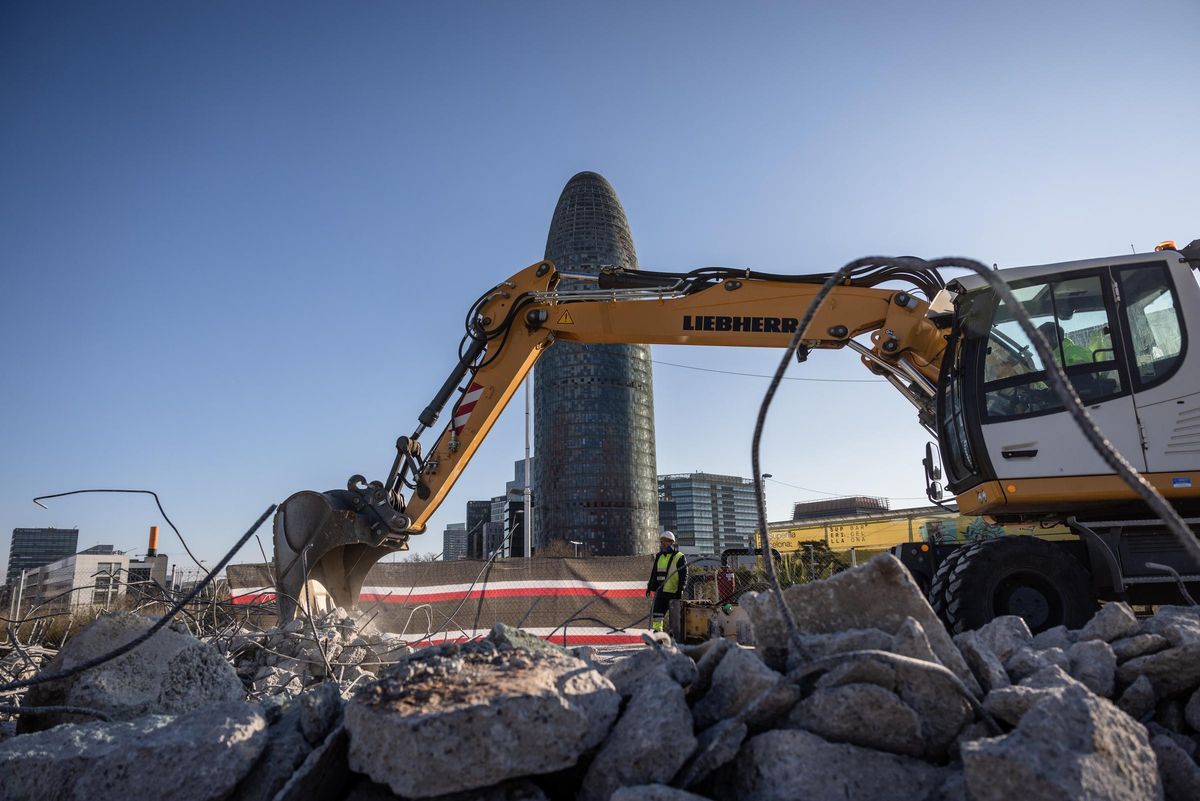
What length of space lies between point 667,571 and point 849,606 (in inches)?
233

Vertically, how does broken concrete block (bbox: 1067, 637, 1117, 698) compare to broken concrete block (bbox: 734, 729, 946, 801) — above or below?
above

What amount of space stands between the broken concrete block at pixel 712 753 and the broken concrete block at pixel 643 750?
1.6 inches

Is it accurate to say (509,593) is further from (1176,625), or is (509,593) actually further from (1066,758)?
(1066,758)

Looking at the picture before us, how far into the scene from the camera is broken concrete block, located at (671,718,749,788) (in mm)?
1988

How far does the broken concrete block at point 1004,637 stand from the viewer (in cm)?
288

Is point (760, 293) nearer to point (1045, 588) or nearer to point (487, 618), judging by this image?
point (1045, 588)

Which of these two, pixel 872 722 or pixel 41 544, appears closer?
pixel 872 722

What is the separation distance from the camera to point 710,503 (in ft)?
276

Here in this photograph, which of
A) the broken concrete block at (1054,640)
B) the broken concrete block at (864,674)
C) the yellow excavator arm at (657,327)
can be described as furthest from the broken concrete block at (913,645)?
the yellow excavator arm at (657,327)

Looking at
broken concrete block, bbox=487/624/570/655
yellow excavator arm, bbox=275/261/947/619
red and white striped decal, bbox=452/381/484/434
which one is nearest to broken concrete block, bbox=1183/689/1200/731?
broken concrete block, bbox=487/624/570/655

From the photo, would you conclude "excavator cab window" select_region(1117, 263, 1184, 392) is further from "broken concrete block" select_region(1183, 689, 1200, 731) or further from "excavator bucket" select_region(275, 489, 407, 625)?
"excavator bucket" select_region(275, 489, 407, 625)

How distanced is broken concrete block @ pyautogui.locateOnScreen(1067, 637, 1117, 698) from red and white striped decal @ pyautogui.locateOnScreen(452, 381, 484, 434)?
5.58 metres

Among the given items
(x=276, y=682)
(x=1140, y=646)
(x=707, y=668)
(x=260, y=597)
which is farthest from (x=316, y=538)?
(x=1140, y=646)

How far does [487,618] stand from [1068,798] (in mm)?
9947
